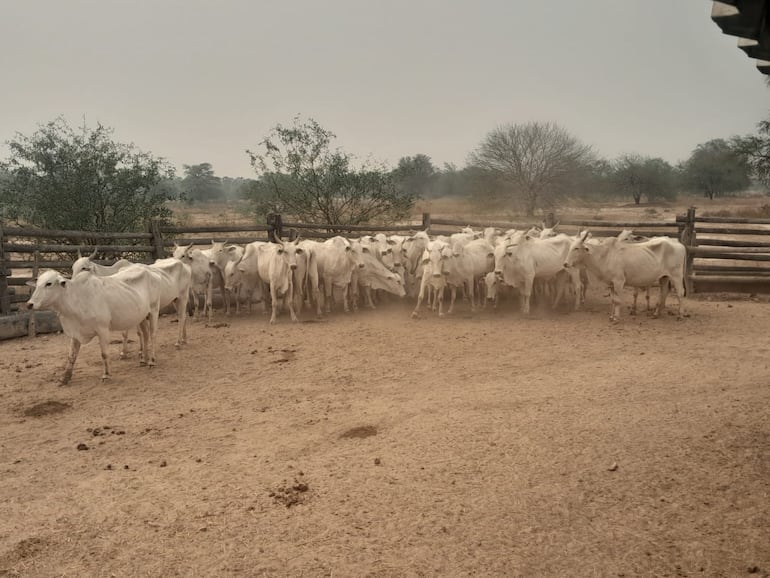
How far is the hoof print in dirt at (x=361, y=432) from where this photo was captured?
589 cm

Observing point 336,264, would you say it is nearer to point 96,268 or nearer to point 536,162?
point 96,268

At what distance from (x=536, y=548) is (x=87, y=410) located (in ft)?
17.7

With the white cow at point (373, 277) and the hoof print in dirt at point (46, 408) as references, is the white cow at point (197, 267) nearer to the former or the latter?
the white cow at point (373, 277)

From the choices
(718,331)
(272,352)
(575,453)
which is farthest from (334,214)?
(575,453)

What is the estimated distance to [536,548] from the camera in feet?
12.5

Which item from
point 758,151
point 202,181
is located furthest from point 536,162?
point 202,181

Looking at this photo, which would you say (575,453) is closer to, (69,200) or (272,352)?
(272,352)

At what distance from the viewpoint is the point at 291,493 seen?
4.66m

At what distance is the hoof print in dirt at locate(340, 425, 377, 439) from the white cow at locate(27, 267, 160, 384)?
12.6 feet

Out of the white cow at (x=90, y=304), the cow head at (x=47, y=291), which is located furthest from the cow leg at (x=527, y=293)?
the cow head at (x=47, y=291)

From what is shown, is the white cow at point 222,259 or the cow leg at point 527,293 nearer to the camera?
the cow leg at point 527,293

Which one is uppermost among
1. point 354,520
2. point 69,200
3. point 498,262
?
point 69,200

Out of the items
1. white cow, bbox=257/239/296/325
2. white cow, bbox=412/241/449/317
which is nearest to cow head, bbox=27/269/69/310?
white cow, bbox=257/239/296/325

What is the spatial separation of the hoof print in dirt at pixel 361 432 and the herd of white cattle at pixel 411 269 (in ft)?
15.6
